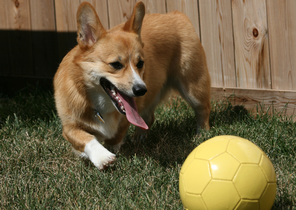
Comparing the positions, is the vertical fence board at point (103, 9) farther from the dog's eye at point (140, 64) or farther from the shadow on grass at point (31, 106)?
the dog's eye at point (140, 64)

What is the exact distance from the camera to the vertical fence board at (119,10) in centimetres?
419

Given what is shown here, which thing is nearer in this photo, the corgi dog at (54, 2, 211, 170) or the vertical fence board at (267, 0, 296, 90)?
the corgi dog at (54, 2, 211, 170)

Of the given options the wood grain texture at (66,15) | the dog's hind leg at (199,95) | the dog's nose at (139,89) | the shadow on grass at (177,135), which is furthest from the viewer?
the wood grain texture at (66,15)

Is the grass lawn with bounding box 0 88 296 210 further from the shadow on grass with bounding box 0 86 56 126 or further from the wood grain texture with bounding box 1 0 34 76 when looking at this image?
the wood grain texture with bounding box 1 0 34 76

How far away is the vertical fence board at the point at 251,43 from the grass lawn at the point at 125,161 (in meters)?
0.36

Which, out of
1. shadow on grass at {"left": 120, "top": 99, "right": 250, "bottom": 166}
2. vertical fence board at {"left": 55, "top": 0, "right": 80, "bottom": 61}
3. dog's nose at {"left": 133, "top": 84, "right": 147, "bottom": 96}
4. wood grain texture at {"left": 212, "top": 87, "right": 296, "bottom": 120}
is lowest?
shadow on grass at {"left": 120, "top": 99, "right": 250, "bottom": 166}

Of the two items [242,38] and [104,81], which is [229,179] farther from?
[242,38]

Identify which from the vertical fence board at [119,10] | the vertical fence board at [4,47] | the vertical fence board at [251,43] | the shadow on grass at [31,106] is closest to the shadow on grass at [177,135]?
the vertical fence board at [251,43]

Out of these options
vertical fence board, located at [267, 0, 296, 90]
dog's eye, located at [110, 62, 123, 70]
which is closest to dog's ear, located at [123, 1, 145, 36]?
dog's eye, located at [110, 62, 123, 70]

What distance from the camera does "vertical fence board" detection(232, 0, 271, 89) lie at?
3381mm

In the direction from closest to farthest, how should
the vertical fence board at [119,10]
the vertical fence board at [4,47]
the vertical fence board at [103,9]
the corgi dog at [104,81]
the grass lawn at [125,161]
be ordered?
the grass lawn at [125,161], the corgi dog at [104,81], the vertical fence board at [119,10], the vertical fence board at [103,9], the vertical fence board at [4,47]

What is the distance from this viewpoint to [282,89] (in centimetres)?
340

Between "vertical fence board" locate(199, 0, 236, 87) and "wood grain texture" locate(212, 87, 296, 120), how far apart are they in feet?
0.33

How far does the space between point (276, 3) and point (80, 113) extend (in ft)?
6.82
